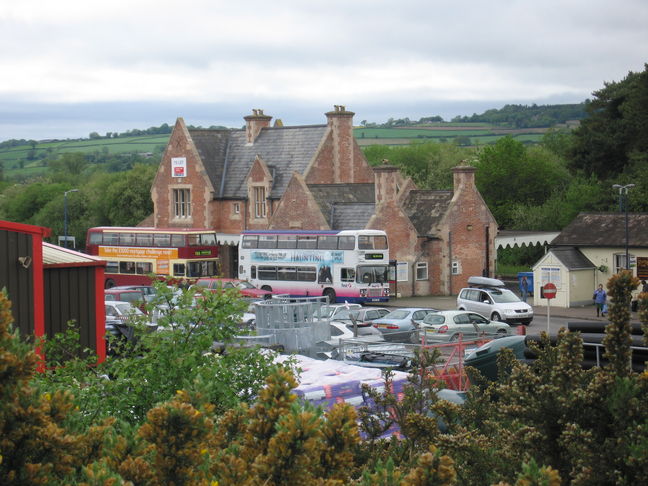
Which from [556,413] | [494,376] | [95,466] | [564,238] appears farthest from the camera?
[564,238]

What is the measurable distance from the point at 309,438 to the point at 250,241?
49.0m

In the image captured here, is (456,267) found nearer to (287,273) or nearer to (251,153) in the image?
(287,273)

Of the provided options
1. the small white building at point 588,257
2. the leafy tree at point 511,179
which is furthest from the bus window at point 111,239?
the leafy tree at point 511,179

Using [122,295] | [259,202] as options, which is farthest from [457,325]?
[259,202]

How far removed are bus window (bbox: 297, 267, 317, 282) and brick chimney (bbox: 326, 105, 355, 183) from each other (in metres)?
12.1

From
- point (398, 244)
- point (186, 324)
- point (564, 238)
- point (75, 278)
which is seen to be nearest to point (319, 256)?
point (398, 244)

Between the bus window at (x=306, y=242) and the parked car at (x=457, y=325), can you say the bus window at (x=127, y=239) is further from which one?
the parked car at (x=457, y=325)

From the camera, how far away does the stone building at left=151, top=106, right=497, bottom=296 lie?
54875mm

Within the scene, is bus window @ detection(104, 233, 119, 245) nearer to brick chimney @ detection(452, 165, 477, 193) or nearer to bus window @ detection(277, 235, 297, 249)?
bus window @ detection(277, 235, 297, 249)

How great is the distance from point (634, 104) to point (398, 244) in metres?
23.4

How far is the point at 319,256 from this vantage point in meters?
51.7

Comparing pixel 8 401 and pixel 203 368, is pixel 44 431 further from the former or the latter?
pixel 203 368

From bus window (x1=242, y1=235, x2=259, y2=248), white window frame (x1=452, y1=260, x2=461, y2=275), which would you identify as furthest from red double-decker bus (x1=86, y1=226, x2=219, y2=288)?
white window frame (x1=452, y1=260, x2=461, y2=275)

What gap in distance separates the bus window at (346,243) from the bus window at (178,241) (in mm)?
9615
